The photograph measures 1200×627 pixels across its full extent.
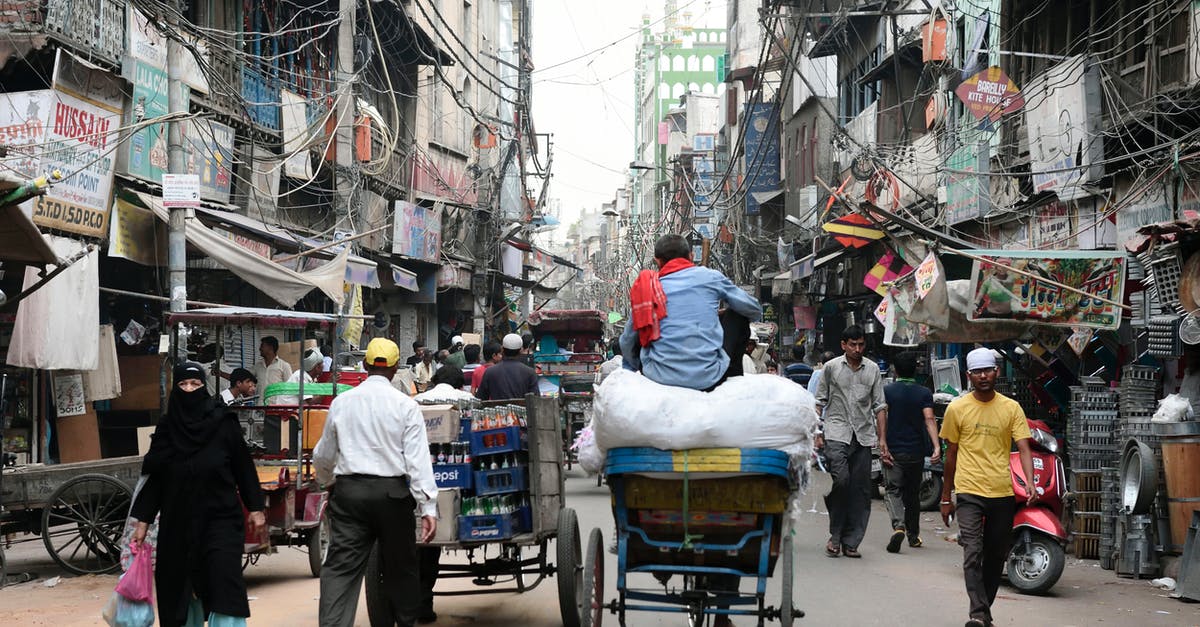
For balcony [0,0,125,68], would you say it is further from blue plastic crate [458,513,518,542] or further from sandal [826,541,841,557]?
sandal [826,541,841,557]

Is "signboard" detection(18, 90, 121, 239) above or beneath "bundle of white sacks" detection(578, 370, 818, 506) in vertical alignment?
above

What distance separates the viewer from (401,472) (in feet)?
20.9

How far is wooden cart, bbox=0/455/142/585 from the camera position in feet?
32.6

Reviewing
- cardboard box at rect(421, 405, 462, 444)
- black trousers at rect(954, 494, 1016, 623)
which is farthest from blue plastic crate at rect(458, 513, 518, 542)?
black trousers at rect(954, 494, 1016, 623)

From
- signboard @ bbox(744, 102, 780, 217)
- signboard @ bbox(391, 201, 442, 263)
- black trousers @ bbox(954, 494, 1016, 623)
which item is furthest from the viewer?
signboard @ bbox(744, 102, 780, 217)

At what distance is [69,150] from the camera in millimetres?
13336

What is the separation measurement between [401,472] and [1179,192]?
10.6 meters

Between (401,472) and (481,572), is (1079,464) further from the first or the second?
(401,472)

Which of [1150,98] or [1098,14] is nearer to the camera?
[1150,98]

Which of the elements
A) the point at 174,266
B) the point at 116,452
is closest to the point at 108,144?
the point at 174,266

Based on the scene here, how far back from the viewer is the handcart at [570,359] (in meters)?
18.0

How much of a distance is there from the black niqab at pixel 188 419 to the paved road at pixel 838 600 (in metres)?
2.41

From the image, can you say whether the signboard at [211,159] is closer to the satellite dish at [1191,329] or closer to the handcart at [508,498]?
the handcart at [508,498]

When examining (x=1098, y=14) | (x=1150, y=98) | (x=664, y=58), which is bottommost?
(x=1150, y=98)
